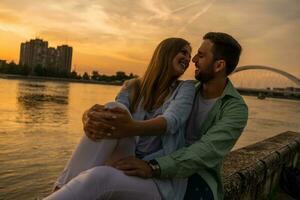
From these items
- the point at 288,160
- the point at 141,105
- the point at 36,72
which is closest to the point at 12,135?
the point at 288,160

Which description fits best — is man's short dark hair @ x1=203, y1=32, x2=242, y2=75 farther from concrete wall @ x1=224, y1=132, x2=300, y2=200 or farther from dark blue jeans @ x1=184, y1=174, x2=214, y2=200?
concrete wall @ x1=224, y1=132, x2=300, y2=200

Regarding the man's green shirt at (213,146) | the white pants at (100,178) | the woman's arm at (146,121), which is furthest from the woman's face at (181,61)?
the white pants at (100,178)

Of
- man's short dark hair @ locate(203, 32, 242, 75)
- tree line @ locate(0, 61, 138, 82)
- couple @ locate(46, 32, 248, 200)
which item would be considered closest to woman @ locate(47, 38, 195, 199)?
couple @ locate(46, 32, 248, 200)

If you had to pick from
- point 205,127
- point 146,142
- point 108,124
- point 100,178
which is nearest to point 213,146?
point 205,127

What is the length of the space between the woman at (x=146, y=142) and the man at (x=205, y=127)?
6 centimetres

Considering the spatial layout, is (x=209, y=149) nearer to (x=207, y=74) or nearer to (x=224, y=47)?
(x=207, y=74)

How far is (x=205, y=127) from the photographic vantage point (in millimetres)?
2768

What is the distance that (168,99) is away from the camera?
2.70 metres

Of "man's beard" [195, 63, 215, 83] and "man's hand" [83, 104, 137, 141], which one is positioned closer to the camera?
"man's hand" [83, 104, 137, 141]

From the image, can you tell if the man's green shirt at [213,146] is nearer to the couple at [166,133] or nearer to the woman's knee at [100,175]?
the couple at [166,133]

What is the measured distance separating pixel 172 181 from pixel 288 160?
163 inches

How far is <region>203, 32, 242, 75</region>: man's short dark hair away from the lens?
274 cm

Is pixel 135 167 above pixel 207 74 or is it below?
below

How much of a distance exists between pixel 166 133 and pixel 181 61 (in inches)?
19.2
